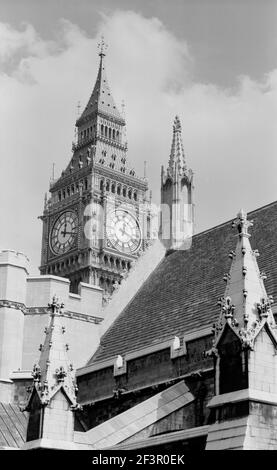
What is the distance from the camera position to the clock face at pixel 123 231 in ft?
320

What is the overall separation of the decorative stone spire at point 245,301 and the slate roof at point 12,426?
9.71m

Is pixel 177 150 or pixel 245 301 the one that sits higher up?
pixel 177 150

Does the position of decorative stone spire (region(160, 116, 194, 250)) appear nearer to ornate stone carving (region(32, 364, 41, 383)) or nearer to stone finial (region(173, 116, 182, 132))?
stone finial (region(173, 116, 182, 132))

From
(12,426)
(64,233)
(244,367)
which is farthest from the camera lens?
(64,233)

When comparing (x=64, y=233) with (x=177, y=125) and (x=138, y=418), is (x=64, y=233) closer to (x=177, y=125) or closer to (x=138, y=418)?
(x=177, y=125)

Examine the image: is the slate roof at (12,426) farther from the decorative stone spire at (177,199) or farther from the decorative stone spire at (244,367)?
the decorative stone spire at (177,199)

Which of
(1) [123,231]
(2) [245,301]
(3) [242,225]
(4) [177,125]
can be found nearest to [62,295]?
(4) [177,125]

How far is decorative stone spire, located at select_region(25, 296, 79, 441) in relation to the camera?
74.6ft

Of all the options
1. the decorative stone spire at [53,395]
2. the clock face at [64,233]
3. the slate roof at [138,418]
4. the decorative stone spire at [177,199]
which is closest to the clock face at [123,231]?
the clock face at [64,233]

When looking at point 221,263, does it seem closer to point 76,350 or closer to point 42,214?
point 76,350

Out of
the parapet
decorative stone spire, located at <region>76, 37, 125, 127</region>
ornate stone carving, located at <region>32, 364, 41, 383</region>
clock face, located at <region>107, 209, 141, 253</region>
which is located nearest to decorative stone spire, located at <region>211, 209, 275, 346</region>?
ornate stone carving, located at <region>32, 364, 41, 383</region>

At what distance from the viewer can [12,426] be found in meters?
28.4

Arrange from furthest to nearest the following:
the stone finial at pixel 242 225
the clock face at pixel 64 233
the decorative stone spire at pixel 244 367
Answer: the clock face at pixel 64 233
the stone finial at pixel 242 225
the decorative stone spire at pixel 244 367

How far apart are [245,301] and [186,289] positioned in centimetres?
1078
